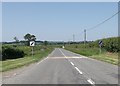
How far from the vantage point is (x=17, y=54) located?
236 feet

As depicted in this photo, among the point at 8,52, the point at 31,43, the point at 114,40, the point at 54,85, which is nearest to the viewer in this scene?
the point at 54,85

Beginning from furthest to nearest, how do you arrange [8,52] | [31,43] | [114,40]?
[114,40] < [8,52] < [31,43]

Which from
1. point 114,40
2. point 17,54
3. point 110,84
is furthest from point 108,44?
point 110,84

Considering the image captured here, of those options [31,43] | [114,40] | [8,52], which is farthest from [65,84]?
[114,40]

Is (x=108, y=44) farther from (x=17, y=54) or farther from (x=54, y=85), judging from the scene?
(x=54, y=85)

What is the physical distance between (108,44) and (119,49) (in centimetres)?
1182

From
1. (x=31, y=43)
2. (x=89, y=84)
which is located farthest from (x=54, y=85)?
(x=31, y=43)

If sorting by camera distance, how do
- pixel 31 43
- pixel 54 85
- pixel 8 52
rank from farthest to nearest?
pixel 8 52, pixel 31 43, pixel 54 85

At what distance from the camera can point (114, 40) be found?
268ft

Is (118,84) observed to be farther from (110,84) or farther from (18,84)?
(18,84)

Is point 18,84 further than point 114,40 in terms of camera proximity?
No

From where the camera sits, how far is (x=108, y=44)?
3408 inches

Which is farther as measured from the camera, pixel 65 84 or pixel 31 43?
pixel 31 43

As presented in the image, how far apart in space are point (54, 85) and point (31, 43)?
33490 mm
